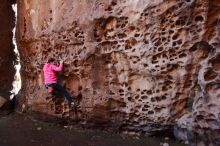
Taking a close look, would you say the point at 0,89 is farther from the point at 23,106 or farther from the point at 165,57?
the point at 165,57

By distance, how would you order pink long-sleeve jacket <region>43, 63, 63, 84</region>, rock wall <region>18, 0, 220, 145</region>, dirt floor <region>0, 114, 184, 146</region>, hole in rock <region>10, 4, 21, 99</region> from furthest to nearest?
hole in rock <region>10, 4, 21, 99</region>, pink long-sleeve jacket <region>43, 63, 63, 84</region>, dirt floor <region>0, 114, 184, 146</region>, rock wall <region>18, 0, 220, 145</region>

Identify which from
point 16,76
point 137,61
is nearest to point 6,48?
point 16,76

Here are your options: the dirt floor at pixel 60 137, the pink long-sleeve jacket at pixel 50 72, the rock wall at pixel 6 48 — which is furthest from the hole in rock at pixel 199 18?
the rock wall at pixel 6 48

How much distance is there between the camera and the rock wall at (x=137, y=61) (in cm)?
559

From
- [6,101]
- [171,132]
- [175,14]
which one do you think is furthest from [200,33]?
[6,101]

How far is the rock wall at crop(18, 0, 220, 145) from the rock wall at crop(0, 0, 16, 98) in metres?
1.95

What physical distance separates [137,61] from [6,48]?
4681mm

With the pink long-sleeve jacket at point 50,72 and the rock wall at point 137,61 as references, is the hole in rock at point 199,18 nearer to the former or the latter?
the rock wall at point 137,61

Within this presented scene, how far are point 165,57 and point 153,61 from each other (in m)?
0.25

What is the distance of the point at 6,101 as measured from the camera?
28.4 ft

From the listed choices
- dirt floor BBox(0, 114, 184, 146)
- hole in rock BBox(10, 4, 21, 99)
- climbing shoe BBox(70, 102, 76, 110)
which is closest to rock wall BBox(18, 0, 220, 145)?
climbing shoe BBox(70, 102, 76, 110)

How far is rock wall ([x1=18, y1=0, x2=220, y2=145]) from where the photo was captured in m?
5.59

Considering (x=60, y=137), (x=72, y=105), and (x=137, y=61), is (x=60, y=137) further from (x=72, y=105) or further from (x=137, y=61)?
(x=137, y=61)

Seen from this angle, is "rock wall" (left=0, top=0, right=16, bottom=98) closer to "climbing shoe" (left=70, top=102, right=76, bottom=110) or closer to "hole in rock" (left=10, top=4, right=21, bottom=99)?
"hole in rock" (left=10, top=4, right=21, bottom=99)
